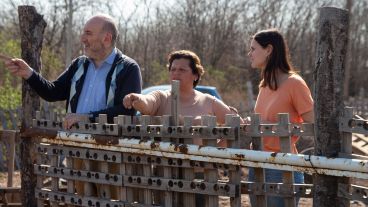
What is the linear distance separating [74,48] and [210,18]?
5085 mm

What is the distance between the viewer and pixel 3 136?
286 inches

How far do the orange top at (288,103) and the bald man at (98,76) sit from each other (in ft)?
3.14

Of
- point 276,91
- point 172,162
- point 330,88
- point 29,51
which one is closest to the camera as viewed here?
point 330,88

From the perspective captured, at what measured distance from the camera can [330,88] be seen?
11.6ft

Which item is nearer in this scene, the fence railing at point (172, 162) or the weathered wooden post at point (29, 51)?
the fence railing at point (172, 162)

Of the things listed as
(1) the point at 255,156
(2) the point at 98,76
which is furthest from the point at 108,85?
(1) the point at 255,156

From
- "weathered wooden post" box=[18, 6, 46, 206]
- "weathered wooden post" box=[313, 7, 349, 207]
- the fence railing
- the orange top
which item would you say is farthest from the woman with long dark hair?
"weathered wooden post" box=[18, 6, 46, 206]

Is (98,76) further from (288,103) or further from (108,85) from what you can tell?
(288,103)

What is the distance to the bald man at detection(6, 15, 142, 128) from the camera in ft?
14.8

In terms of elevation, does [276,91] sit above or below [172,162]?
above

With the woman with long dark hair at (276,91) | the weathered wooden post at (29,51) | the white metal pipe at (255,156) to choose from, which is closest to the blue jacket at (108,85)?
the white metal pipe at (255,156)

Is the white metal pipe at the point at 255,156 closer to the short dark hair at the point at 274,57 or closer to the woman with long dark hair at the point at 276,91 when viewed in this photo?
the woman with long dark hair at the point at 276,91

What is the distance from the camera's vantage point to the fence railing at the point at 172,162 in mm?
3545

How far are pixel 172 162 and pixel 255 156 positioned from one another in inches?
23.9
